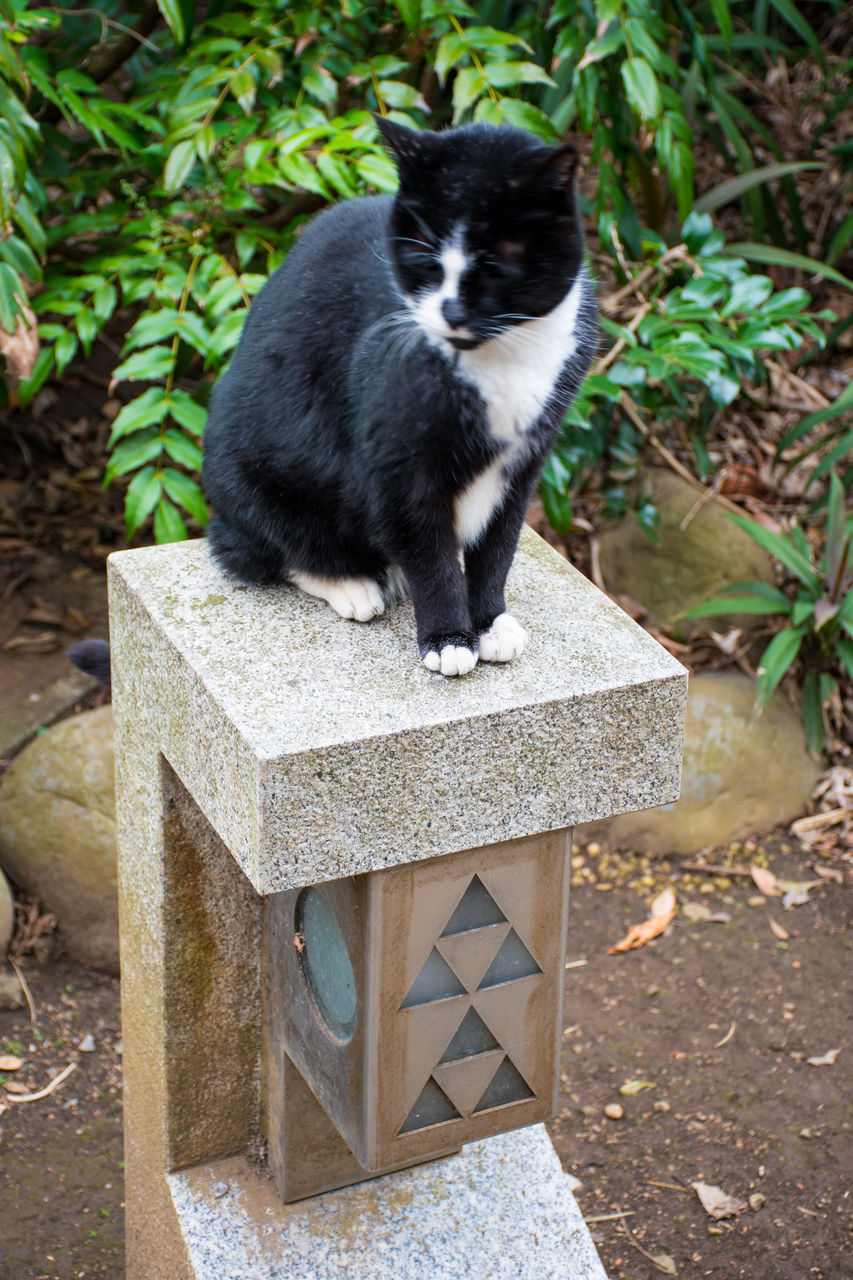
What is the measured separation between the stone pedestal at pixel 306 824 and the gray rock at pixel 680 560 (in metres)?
1.68

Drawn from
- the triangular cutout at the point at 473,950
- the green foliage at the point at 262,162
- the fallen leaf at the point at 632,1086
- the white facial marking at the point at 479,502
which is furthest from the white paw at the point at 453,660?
the fallen leaf at the point at 632,1086

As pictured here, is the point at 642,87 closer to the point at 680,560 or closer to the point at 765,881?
the point at 680,560

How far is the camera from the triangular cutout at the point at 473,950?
1442 mm

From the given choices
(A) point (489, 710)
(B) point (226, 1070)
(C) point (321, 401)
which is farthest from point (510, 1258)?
(C) point (321, 401)

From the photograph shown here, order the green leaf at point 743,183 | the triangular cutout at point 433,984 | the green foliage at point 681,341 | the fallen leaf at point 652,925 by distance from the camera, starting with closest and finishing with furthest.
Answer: the triangular cutout at point 433,984 → the green foliage at point 681,341 → the fallen leaf at point 652,925 → the green leaf at point 743,183

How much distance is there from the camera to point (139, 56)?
2975mm

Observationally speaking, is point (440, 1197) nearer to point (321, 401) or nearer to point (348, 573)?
point (348, 573)

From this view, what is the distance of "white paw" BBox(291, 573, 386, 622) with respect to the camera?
5.06ft

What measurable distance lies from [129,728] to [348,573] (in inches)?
15.4

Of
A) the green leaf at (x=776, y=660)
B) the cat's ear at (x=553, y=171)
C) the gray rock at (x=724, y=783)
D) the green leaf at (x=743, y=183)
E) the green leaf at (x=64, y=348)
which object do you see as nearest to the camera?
the cat's ear at (x=553, y=171)

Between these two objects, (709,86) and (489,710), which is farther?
(709,86)

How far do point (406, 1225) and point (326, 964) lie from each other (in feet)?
1.40

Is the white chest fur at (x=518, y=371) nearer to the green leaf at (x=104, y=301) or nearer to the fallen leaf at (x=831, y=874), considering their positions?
the green leaf at (x=104, y=301)

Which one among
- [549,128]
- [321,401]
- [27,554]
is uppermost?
[549,128]
